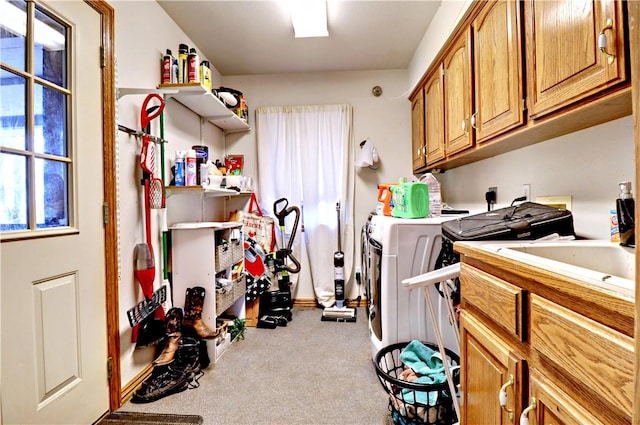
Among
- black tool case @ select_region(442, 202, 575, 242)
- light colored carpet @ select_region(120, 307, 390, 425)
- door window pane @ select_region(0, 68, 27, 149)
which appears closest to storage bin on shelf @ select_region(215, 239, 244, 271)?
light colored carpet @ select_region(120, 307, 390, 425)

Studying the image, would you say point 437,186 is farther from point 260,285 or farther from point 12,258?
point 12,258

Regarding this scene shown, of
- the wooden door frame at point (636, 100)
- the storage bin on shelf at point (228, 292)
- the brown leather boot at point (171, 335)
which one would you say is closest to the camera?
the wooden door frame at point (636, 100)

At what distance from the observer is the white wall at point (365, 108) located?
11.1 ft

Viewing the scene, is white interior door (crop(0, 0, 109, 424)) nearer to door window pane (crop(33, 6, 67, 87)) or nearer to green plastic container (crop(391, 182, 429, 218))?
door window pane (crop(33, 6, 67, 87))

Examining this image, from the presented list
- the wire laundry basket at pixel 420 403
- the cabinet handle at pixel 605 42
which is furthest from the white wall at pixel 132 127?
the cabinet handle at pixel 605 42

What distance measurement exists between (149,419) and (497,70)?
239 centimetres

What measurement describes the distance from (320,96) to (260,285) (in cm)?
204

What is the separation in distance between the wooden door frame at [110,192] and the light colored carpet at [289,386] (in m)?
0.28

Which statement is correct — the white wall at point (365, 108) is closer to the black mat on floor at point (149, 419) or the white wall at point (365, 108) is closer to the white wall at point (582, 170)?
the white wall at point (582, 170)

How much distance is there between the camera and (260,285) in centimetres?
295

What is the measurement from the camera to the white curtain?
3354 mm

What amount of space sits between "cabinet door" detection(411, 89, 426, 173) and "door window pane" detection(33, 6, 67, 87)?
2513 mm

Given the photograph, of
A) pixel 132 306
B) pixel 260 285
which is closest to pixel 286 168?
pixel 260 285

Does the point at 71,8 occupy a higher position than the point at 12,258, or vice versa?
the point at 71,8
